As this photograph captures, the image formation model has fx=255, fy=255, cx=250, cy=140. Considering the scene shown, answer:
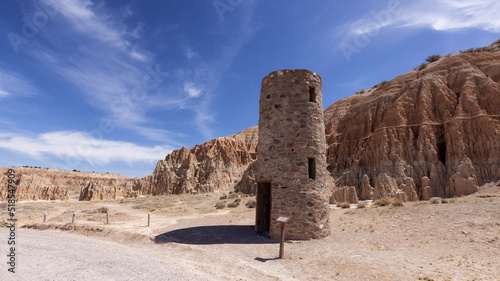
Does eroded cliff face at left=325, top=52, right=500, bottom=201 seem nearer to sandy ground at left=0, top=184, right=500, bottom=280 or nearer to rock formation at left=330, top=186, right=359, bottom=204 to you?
rock formation at left=330, top=186, right=359, bottom=204

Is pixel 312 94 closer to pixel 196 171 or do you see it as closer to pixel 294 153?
pixel 294 153

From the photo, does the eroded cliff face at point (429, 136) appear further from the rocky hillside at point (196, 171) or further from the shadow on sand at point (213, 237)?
the rocky hillside at point (196, 171)

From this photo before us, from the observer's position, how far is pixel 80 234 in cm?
1312

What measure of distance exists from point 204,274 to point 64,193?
203 feet

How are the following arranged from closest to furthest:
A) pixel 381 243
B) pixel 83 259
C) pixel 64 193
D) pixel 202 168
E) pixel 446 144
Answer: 1. pixel 83 259
2. pixel 381 243
3. pixel 446 144
4. pixel 64 193
5. pixel 202 168

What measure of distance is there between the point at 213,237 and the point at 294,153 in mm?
5247

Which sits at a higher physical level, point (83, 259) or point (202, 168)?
point (202, 168)

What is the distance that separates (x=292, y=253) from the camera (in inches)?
345

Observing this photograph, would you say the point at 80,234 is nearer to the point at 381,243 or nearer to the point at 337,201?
the point at 381,243

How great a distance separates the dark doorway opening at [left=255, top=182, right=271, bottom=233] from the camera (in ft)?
42.5

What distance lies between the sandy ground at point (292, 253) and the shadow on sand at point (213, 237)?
1.7 inches

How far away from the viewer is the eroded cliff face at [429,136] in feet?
89.8

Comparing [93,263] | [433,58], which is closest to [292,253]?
[93,263]

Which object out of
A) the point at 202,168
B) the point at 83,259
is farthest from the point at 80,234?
the point at 202,168
